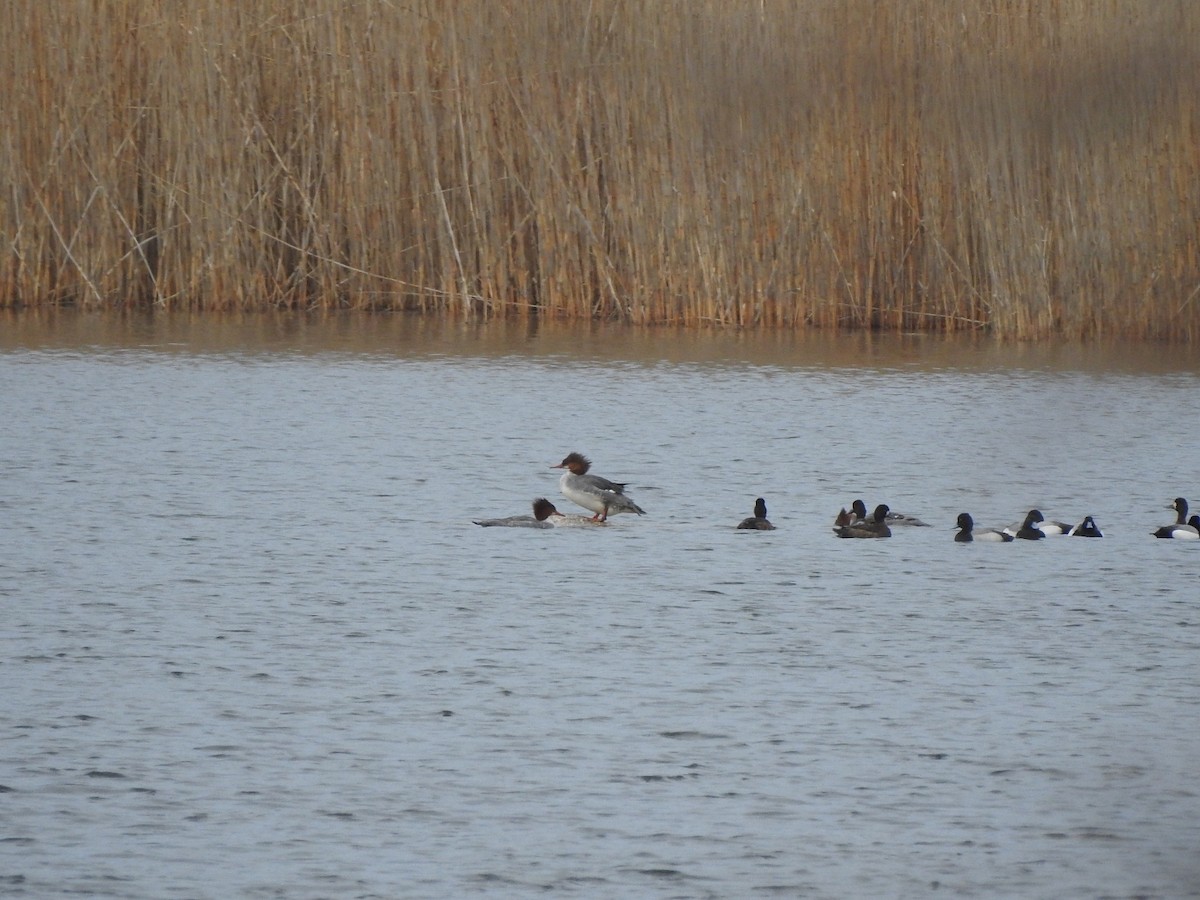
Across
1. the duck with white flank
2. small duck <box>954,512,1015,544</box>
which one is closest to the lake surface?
the duck with white flank

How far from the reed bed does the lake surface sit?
212 cm

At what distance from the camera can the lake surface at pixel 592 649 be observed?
14.3 ft

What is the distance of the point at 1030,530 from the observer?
7.95 m

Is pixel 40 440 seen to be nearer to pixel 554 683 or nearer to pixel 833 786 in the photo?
pixel 554 683

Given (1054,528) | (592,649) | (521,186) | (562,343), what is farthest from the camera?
(521,186)

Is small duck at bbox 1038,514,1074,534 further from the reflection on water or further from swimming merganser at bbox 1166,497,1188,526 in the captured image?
the reflection on water

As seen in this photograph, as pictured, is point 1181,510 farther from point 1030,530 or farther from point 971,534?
point 971,534

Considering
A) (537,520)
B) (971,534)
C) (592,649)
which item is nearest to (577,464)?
(537,520)

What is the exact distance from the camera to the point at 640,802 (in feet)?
15.4

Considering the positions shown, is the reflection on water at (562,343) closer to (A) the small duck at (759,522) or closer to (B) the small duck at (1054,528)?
(B) the small duck at (1054,528)

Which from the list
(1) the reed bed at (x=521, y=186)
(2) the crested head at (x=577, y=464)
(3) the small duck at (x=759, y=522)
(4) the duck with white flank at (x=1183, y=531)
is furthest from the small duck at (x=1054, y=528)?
(1) the reed bed at (x=521, y=186)

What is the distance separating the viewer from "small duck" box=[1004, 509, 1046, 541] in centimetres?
795

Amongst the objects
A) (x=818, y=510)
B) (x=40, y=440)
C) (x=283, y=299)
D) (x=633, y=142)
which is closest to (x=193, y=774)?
(x=818, y=510)

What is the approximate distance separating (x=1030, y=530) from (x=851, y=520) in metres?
0.69
